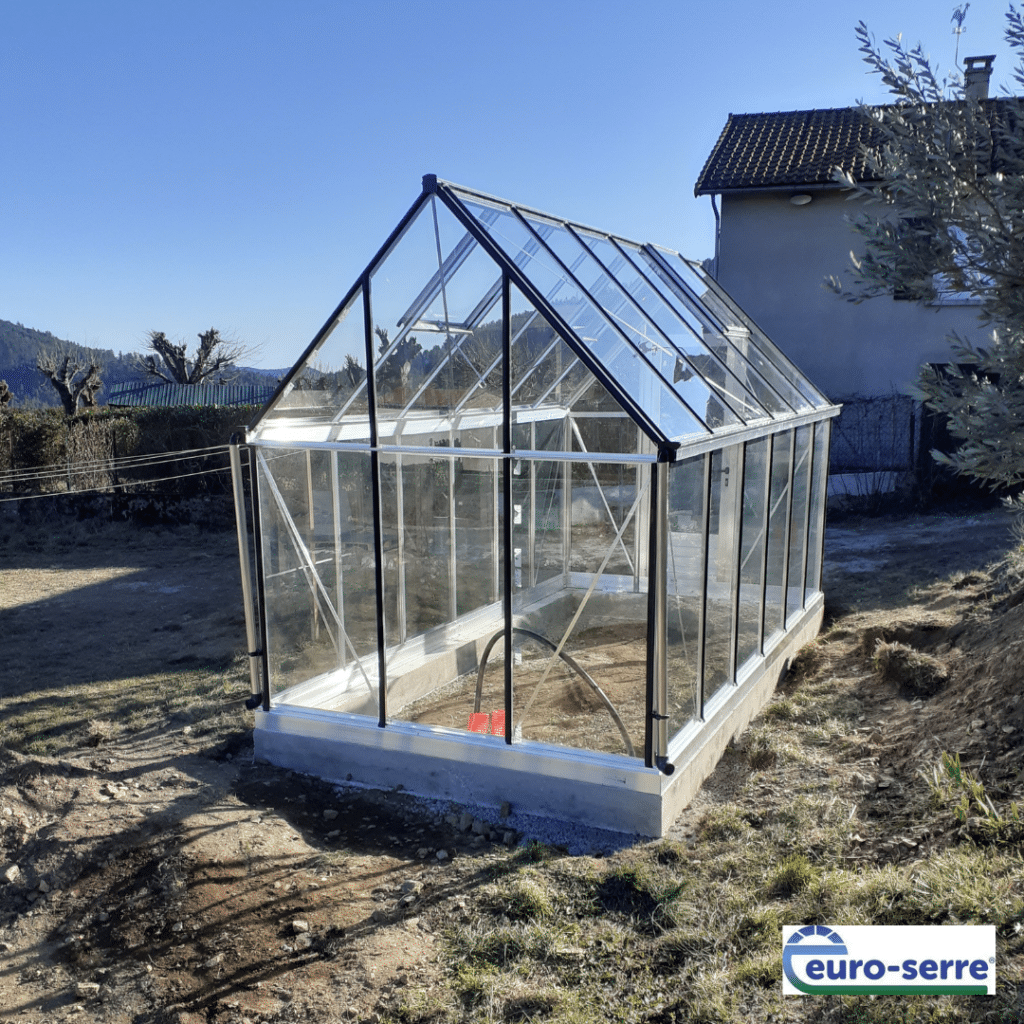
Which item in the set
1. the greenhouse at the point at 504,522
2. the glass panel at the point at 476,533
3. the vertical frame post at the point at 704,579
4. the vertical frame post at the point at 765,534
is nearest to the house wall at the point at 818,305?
the greenhouse at the point at 504,522

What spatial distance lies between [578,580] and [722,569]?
373cm

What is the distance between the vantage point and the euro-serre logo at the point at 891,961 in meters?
3.30

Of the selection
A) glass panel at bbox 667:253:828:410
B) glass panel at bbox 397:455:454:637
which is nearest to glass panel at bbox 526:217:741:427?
glass panel at bbox 667:253:828:410

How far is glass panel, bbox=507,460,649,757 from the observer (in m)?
7.33

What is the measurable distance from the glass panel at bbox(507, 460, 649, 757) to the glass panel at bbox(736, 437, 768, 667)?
940 mm

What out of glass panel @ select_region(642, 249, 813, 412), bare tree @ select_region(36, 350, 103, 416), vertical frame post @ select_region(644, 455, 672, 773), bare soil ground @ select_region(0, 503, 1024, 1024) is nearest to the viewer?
bare soil ground @ select_region(0, 503, 1024, 1024)

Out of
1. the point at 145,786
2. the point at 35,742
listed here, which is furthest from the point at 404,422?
the point at 35,742

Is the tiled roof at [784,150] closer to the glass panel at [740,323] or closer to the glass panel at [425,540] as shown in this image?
the glass panel at [740,323]

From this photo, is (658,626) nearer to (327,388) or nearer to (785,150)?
(327,388)

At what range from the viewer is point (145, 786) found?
5.73m

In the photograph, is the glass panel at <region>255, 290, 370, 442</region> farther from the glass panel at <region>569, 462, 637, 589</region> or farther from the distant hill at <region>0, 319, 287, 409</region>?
the distant hill at <region>0, 319, 287, 409</region>

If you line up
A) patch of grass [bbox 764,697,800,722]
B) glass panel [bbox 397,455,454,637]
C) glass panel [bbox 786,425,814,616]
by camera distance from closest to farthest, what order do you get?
patch of grass [bbox 764,697,800,722] < glass panel [bbox 397,455,454,637] < glass panel [bbox 786,425,814,616]

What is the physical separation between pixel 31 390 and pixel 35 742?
133 ft

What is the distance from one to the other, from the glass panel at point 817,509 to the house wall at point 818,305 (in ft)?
22.5
